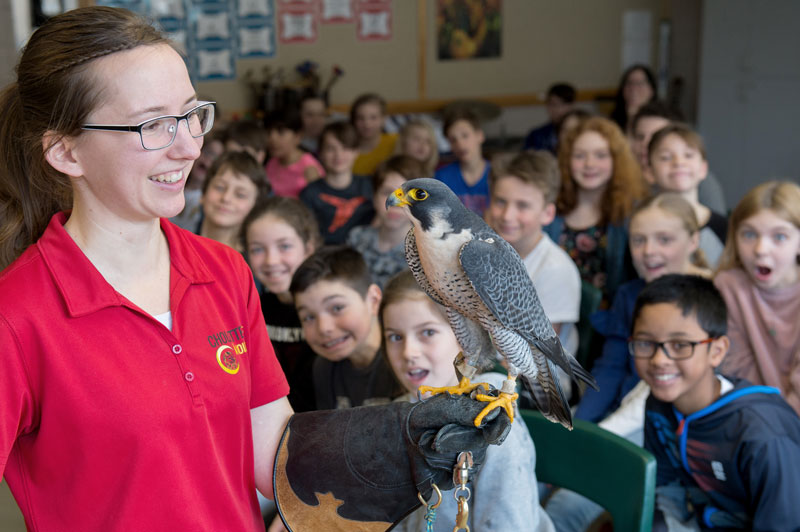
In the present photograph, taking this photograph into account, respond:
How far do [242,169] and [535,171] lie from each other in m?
1.19

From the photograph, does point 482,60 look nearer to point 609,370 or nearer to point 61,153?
point 609,370

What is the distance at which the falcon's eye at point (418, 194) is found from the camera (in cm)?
104

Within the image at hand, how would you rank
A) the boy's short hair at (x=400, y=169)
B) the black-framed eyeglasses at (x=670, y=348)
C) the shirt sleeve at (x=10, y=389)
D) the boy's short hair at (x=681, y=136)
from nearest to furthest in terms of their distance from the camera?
the shirt sleeve at (x=10, y=389) < the black-framed eyeglasses at (x=670, y=348) < the boy's short hair at (x=681, y=136) < the boy's short hair at (x=400, y=169)

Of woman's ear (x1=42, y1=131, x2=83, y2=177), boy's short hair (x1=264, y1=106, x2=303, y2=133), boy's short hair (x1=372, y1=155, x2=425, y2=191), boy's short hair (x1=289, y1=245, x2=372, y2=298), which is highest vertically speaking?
woman's ear (x1=42, y1=131, x2=83, y2=177)

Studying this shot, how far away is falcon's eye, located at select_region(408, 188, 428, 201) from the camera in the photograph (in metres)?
1.04

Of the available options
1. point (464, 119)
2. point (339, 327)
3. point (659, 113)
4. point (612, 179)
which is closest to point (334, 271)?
point (339, 327)

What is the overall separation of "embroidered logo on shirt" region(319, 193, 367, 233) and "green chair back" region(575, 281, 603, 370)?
1422mm

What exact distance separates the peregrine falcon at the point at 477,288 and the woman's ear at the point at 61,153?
17.4 inches

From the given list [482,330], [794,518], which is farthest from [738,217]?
[482,330]

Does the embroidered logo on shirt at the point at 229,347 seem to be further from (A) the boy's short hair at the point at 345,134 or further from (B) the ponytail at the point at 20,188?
(A) the boy's short hair at the point at 345,134

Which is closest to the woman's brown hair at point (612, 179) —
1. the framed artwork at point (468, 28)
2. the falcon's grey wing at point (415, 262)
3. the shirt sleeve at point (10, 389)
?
the falcon's grey wing at point (415, 262)

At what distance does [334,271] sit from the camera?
209 centimetres

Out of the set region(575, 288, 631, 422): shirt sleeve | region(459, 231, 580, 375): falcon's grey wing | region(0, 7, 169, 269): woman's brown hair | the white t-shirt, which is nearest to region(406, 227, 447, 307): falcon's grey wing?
region(459, 231, 580, 375): falcon's grey wing

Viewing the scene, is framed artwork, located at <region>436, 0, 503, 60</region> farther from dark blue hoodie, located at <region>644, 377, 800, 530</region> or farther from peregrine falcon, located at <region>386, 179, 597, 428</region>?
peregrine falcon, located at <region>386, 179, 597, 428</region>
